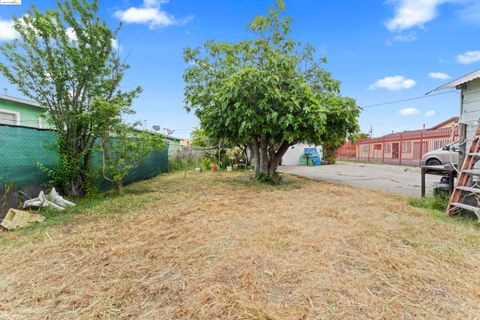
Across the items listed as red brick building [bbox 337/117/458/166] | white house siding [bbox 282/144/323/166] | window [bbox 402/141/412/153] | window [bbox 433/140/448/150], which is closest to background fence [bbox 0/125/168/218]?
red brick building [bbox 337/117/458/166]

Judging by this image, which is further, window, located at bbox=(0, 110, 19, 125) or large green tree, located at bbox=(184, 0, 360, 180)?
window, located at bbox=(0, 110, 19, 125)

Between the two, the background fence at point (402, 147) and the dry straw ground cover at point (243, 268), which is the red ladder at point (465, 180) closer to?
the dry straw ground cover at point (243, 268)

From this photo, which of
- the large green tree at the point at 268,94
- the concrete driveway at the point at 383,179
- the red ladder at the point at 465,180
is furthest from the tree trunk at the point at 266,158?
the red ladder at the point at 465,180

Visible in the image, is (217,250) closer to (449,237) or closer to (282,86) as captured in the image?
(449,237)

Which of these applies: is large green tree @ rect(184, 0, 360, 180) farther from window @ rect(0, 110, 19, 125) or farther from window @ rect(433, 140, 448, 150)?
window @ rect(433, 140, 448, 150)

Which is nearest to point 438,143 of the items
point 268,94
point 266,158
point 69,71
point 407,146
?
point 407,146

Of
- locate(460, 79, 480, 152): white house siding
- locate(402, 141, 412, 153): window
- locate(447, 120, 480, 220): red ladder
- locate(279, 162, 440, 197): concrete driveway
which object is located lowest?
locate(279, 162, 440, 197): concrete driveway

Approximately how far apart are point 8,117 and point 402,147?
69.1 ft

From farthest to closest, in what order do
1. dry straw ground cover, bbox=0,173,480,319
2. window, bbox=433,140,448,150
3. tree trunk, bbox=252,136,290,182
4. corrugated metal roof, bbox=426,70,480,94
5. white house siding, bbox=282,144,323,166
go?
white house siding, bbox=282,144,323,166 < window, bbox=433,140,448,150 < tree trunk, bbox=252,136,290,182 < corrugated metal roof, bbox=426,70,480,94 < dry straw ground cover, bbox=0,173,480,319

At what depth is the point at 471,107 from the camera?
4.50m

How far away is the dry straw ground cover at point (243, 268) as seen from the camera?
1.65m

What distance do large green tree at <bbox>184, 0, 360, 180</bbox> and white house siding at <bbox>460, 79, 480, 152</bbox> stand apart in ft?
7.83

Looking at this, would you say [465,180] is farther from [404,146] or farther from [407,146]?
[404,146]

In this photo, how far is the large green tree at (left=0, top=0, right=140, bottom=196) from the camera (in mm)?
4461
